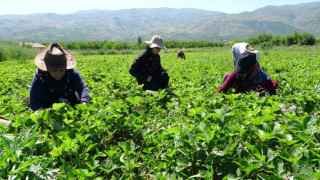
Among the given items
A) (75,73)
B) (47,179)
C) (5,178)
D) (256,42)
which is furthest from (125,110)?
(256,42)

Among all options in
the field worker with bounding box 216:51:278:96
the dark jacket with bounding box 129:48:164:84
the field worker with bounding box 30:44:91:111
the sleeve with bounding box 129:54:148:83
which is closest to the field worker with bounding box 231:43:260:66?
the field worker with bounding box 216:51:278:96

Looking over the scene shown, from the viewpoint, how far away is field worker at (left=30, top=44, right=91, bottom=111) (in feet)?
10.3

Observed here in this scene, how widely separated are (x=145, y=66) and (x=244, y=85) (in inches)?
90.9

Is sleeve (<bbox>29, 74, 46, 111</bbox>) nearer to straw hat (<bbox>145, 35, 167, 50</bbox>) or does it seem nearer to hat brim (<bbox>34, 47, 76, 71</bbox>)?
hat brim (<bbox>34, 47, 76, 71</bbox>)

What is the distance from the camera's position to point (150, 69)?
18.0 feet

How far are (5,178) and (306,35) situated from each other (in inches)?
2582

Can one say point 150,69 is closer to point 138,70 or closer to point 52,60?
point 138,70

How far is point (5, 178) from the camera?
141 centimetres

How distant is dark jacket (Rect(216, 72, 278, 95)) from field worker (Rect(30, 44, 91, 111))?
229cm

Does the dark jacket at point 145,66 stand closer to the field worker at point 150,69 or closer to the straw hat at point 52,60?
the field worker at point 150,69

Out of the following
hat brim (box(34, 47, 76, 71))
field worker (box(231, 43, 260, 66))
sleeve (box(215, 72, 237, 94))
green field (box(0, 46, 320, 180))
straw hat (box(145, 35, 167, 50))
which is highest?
straw hat (box(145, 35, 167, 50))

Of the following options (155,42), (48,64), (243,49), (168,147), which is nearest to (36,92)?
(48,64)

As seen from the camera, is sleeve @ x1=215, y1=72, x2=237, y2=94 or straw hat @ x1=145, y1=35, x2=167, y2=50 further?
straw hat @ x1=145, y1=35, x2=167, y2=50

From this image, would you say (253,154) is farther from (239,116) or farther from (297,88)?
(297,88)
